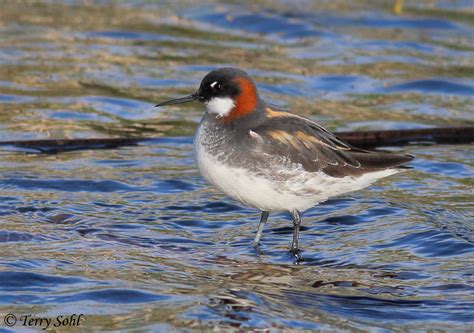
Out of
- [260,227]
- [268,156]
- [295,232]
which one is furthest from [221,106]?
[295,232]

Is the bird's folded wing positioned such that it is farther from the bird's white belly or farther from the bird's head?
the bird's head

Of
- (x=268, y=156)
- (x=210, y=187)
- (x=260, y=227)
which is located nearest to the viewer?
(x=268, y=156)

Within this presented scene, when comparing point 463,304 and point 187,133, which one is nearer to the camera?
point 463,304

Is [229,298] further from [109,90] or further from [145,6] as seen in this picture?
[145,6]

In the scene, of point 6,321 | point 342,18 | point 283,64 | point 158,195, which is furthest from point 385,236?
point 342,18

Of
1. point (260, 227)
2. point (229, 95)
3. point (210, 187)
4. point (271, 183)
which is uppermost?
point (229, 95)

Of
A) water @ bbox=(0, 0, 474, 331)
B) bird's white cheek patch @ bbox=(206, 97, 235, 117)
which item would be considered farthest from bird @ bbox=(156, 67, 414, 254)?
water @ bbox=(0, 0, 474, 331)

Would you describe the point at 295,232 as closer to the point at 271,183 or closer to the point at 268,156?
the point at 271,183

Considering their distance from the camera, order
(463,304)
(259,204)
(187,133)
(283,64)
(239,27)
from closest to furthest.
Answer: (463,304)
(259,204)
(187,133)
(283,64)
(239,27)

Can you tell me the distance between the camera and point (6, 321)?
7.56 meters

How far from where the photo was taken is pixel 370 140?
41.5 feet

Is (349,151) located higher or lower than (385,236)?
higher

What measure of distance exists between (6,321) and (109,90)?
7747 millimetres

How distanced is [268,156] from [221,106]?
2.31 feet
